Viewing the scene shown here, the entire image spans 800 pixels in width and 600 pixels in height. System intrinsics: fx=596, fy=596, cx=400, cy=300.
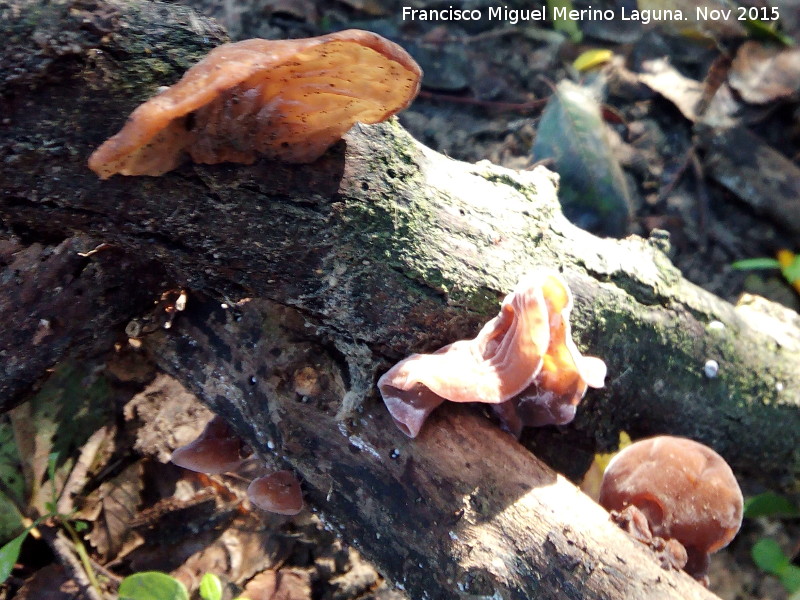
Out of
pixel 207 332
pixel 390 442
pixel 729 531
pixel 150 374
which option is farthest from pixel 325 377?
pixel 729 531

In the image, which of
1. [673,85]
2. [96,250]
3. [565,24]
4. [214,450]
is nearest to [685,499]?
[214,450]

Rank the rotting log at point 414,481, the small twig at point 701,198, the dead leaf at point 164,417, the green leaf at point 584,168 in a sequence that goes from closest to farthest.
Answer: the rotting log at point 414,481
the dead leaf at point 164,417
the green leaf at point 584,168
the small twig at point 701,198

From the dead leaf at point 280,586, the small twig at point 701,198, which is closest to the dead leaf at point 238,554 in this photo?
the dead leaf at point 280,586

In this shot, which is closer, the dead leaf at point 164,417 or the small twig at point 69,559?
the small twig at point 69,559

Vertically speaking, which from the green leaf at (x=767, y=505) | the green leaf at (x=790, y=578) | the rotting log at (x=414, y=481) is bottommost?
the green leaf at (x=790, y=578)

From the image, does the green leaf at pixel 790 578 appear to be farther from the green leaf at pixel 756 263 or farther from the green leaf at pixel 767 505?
the green leaf at pixel 756 263

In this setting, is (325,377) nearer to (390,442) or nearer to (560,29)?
(390,442)
